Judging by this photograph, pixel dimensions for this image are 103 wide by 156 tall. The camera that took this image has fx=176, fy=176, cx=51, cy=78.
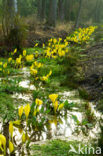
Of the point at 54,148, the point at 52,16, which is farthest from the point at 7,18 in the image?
the point at 52,16

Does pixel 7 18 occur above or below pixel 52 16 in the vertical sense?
below

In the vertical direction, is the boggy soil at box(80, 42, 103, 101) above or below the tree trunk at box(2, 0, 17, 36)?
below

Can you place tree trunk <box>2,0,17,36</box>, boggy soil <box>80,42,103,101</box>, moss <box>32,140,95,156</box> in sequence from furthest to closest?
tree trunk <box>2,0,17,36</box>
boggy soil <box>80,42,103,101</box>
moss <box>32,140,95,156</box>

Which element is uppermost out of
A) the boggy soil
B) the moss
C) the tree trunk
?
the tree trunk

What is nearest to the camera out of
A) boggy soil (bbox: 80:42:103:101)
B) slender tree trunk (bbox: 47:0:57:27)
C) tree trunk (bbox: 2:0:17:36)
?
boggy soil (bbox: 80:42:103:101)

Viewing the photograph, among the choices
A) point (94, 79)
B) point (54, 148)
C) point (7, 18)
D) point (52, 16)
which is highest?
point (52, 16)

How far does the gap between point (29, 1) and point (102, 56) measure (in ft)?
121

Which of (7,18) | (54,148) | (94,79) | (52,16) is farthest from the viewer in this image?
(52,16)

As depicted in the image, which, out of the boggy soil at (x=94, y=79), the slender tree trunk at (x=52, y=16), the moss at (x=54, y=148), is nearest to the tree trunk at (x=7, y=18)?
the boggy soil at (x=94, y=79)

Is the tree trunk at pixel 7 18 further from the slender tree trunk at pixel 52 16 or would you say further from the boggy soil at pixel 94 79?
the slender tree trunk at pixel 52 16

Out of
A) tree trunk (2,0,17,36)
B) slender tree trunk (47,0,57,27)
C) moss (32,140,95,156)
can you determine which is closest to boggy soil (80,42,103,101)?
moss (32,140,95,156)

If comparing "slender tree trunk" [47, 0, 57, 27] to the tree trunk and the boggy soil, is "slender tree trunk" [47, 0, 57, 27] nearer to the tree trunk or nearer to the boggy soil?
the tree trunk

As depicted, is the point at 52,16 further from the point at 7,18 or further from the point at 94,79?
the point at 94,79

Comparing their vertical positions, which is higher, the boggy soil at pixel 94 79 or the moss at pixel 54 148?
the boggy soil at pixel 94 79
